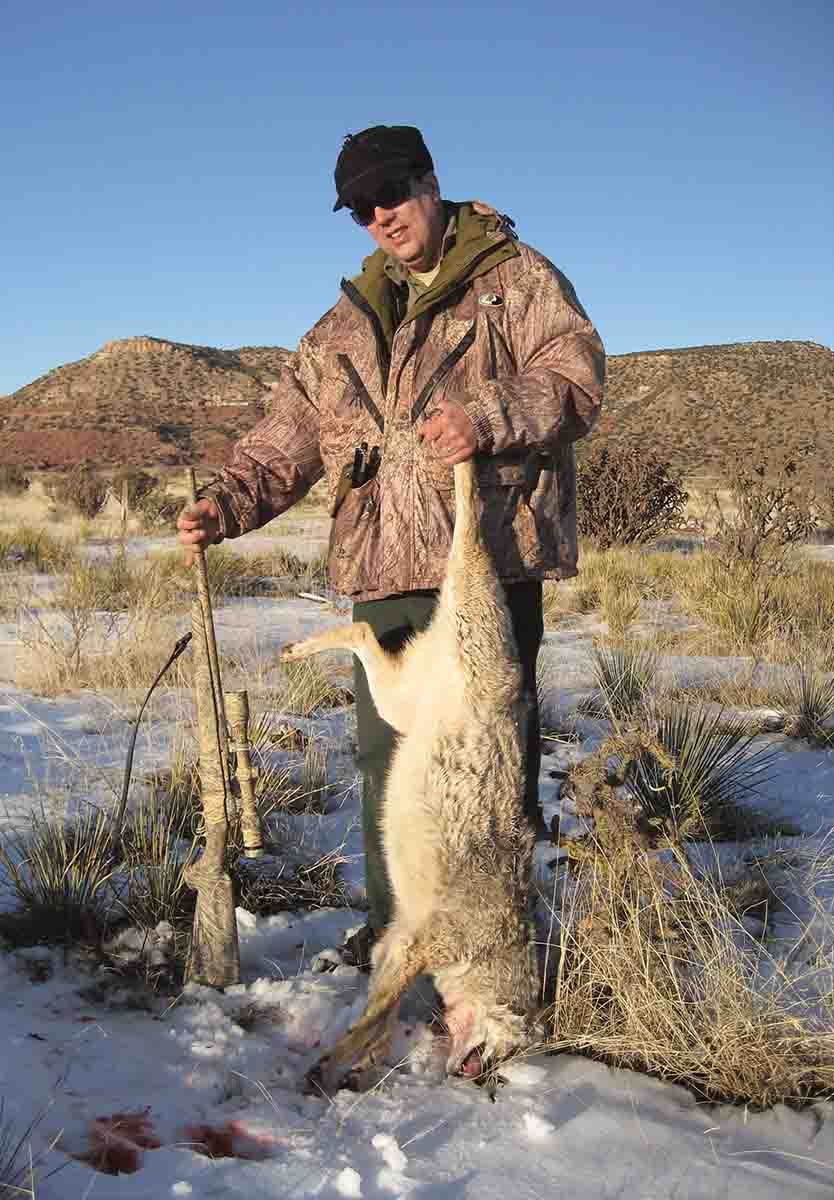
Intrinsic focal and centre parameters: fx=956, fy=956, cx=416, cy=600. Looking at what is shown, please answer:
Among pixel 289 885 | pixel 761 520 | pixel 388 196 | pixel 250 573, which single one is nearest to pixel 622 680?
pixel 289 885

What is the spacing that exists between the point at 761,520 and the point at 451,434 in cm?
1017

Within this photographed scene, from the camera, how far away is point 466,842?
9.13ft

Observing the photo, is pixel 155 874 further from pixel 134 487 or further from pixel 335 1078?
pixel 134 487

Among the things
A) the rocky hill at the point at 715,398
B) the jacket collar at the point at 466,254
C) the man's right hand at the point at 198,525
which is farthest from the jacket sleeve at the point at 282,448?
the rocky hill at the point at 715,398

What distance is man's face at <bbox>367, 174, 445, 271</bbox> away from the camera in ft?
9.71

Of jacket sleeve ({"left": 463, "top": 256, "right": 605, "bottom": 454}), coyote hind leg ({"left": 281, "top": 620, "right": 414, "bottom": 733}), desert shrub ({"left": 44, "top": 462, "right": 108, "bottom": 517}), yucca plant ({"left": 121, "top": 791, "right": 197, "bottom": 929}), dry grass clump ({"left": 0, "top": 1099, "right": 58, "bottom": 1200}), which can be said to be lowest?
dry grass clump ({"left": 0, "top": 1099, "right": 58, "bottom": 1200})

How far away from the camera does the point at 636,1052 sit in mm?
2773

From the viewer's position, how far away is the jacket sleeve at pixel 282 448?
3365 mm

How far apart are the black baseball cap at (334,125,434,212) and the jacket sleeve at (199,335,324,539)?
2.01 feet

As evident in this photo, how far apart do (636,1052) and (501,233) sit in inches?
97.8

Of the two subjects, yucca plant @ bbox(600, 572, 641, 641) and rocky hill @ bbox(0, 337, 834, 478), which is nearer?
yucca plant @ bbox(600, 572, 641, 641)

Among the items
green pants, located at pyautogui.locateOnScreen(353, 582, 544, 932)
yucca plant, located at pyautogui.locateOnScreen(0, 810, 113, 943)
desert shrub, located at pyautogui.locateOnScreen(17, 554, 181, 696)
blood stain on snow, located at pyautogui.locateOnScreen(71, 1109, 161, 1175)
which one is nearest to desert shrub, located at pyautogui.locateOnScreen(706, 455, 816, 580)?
desert shrub, located at pyautogui.locateOnScreen(17, 554, 181, 696)

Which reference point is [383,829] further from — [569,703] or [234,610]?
[234,610]

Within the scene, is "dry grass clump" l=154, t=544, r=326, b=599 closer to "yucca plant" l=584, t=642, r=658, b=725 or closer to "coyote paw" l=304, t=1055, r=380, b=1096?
"yucca plant" l=584, t=642, r=658, b=725
